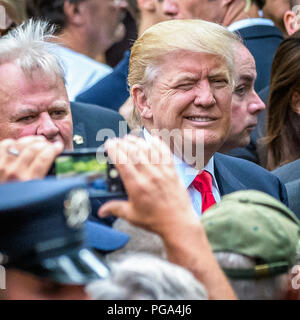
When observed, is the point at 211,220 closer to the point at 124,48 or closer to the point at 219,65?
the point at 219,65

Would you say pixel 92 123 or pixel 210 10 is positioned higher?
pixel 210 10

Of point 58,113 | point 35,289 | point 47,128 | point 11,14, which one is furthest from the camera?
point 11,14

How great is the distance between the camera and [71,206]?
1.90m

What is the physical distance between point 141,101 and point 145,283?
6.09 feet

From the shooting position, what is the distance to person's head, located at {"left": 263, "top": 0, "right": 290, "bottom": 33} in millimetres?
5277

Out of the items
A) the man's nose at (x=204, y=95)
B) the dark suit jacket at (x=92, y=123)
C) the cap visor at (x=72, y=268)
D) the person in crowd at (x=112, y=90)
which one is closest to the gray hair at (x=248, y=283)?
the cap visor at (x=72, y=268)

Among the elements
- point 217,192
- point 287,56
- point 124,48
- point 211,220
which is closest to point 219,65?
point 217,192

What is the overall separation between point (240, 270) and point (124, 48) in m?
4.81

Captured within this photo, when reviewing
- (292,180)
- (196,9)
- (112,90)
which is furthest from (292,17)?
(292,180)

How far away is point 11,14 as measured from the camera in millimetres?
4688

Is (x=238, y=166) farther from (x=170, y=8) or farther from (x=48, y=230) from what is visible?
(x=48, y=230)

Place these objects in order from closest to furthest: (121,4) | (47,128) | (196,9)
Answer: (47,128)
(196,9)
(121,4)

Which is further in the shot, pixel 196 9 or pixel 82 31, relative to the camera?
pixel 82 31

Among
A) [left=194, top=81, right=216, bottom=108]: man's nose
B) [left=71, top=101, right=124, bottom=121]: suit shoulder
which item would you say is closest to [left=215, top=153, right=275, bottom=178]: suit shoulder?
[left=194, top=81, right=216, bottom=108]: man's nose
